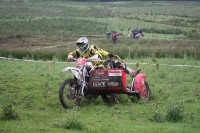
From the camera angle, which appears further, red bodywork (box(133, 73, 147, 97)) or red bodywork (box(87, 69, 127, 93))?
red bodywork (box(133, 73, 147, 97))

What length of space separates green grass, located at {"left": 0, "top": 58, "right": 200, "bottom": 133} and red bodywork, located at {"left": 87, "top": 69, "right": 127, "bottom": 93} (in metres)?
0.45

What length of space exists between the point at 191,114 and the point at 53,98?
13.5 ft

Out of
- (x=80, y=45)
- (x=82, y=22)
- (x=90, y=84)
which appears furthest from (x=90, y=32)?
(x=90, y=84)

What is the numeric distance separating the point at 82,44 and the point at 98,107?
179cm

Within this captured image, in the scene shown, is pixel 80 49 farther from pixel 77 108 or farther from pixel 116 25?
pixel 116 25

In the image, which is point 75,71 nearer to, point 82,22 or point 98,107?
point 98,107

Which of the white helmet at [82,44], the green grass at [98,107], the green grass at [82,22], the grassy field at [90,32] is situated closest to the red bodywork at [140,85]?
the green grass at [98,107]

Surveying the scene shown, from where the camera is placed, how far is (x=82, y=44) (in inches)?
473

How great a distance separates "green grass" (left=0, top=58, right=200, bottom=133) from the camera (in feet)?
29.7

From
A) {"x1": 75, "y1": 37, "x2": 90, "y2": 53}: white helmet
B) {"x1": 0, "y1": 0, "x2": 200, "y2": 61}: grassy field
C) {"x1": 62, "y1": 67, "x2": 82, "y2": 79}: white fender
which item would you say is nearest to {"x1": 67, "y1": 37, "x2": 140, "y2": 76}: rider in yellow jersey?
{"x1": 75, "y1": 37, "x2": 90, "y2": 53}: white helmet

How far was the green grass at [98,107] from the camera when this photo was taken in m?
9.05

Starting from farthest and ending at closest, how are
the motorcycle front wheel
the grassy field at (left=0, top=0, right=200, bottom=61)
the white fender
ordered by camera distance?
1. the grassy field at (left=0, top=0, right=200, bottom=61)
2. the white fender
3. the motorcycle front wheel

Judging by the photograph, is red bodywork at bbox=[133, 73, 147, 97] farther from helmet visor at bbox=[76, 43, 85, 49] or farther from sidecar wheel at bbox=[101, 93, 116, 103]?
helmet visor at bbox=[76, 43, 85, 49]

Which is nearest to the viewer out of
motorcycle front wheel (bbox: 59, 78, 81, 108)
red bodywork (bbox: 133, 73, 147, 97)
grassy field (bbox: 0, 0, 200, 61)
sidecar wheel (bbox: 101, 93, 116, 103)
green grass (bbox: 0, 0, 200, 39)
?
motorcycle front wheel (bbox: 59, 78, 81, 108)
